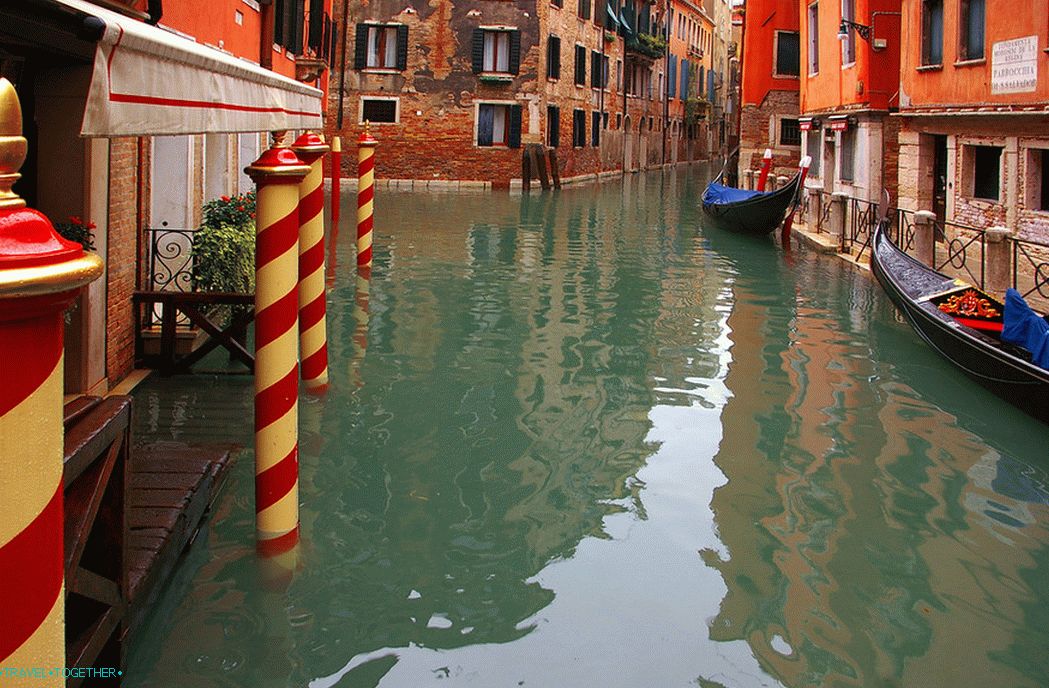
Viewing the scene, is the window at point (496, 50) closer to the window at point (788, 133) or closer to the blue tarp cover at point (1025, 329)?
the window at point (788, 133)

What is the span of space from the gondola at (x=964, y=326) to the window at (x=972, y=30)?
307 centimetres

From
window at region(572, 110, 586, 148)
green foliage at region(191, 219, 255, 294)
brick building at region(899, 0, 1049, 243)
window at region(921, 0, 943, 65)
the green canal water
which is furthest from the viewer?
window at region(572, 110, 586, 148)

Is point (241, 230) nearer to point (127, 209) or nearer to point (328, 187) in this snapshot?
point (127, 209)

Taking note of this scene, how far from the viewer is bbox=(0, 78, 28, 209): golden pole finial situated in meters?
1.51

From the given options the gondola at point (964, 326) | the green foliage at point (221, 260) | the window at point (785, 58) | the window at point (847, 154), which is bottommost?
the gondola at point (964, 326)

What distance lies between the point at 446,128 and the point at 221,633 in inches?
1056

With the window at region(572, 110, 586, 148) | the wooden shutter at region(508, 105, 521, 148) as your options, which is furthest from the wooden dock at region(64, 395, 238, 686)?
the window at region(572, 110, 586, 148)

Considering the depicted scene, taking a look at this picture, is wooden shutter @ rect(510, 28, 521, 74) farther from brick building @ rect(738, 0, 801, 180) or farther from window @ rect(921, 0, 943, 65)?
window @ rect(921, 0, 943, 65)

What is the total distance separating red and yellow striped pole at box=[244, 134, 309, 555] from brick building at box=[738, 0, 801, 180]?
23.5 meters

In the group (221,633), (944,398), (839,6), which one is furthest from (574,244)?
(221,633)

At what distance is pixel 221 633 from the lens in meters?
3.65

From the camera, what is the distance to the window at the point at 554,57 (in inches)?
1206

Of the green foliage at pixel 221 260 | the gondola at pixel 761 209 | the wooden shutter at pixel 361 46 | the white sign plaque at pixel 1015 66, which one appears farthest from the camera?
the wooden shutter at pixel 361 46

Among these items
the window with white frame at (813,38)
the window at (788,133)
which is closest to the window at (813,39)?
the window with white frame at (813,38)
